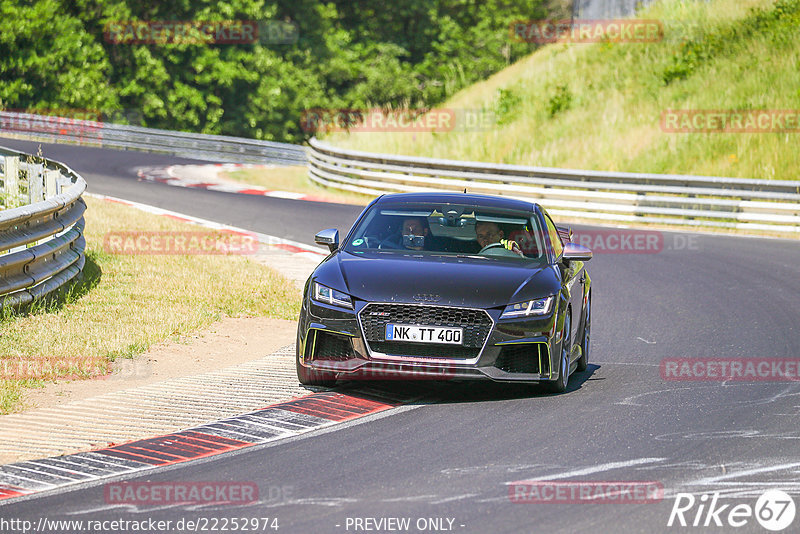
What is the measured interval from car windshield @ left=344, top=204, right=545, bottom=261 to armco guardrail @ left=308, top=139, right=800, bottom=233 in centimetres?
1494

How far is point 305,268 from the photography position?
1599 cm

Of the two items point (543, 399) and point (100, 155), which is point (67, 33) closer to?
point (100, 155)

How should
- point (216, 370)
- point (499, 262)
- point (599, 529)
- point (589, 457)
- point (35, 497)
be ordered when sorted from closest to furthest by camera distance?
point (599, 529), point (35, 497), point (589, 457), point (499, 262), point (216, 370)

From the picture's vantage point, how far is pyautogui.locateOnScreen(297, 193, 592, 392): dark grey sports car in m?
8.16

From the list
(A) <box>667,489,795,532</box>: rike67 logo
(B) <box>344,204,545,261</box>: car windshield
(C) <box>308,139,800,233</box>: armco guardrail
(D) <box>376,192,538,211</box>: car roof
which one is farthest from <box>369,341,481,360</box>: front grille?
(C) <box>308,139,800,233</box>: armco guardrail

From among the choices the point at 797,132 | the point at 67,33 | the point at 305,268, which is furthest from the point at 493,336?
the point at 67,33

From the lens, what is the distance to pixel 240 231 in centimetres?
1984

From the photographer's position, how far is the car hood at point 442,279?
8.23 metres

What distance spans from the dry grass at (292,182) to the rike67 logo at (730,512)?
20.4 metres

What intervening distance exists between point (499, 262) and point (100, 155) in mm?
28430

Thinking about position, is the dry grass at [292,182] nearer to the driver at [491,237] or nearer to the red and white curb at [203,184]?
the red and white curb at [203,184]

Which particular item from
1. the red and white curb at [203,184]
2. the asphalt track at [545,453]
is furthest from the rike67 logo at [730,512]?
the red and white curb at [203,184]

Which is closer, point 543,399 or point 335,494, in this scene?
point 335,494

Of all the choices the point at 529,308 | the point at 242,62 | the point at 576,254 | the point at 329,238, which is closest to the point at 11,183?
the point at 329,238
